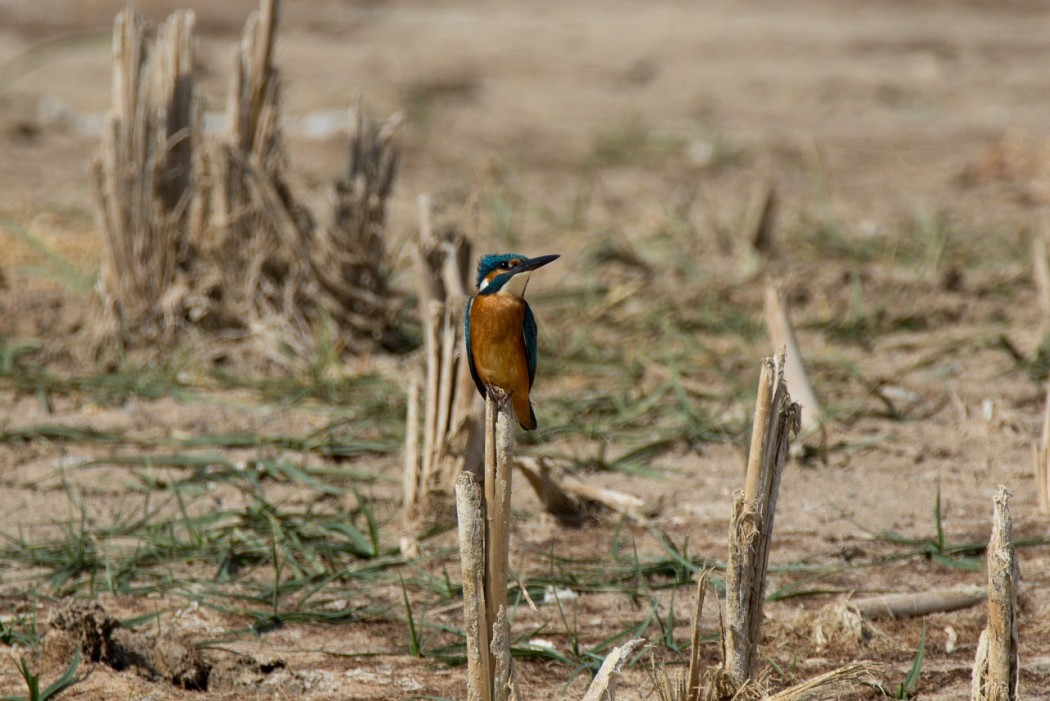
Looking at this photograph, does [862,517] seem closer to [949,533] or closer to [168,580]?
[949,533]

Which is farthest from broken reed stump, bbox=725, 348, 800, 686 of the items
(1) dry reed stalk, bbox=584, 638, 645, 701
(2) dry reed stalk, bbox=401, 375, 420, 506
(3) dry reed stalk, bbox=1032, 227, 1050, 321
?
(3) dry reed stalk, bbox=1032, 227, 1050, 321

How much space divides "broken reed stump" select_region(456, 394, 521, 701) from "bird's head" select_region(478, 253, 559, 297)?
0.34 meters

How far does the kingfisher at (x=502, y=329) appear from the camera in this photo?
102 inches

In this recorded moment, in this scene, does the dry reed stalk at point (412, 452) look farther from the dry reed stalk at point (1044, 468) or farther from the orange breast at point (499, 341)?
the dry reed stalk at point (1044, 468)

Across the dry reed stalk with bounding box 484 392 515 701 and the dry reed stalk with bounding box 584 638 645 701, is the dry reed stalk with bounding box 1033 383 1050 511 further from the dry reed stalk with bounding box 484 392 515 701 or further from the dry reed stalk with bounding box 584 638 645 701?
the dry reed stalk with bounding box 484 392 515 701

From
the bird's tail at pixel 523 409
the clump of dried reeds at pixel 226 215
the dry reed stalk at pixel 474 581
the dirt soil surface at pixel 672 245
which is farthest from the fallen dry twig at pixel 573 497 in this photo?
the clump of dried reeds at pixel 226 215

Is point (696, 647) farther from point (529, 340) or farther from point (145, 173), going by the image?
point (145, 173)

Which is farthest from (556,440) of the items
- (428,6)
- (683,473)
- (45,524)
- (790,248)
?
(428,6)

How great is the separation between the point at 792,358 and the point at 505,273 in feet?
6.64

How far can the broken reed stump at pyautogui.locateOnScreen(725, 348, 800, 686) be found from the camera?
2.39m

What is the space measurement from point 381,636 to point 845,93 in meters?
8.73

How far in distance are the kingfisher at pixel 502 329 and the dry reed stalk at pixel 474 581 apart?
0.88 ft

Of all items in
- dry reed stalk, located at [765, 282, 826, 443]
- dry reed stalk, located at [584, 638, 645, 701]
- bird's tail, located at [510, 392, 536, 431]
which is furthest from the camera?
dry reed stalk, located at [765, 282, 826, 443]

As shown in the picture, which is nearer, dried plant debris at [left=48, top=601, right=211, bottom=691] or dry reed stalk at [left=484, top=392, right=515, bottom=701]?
dry reed stalk at [left=484, top=392, right=515, bottom=701]
